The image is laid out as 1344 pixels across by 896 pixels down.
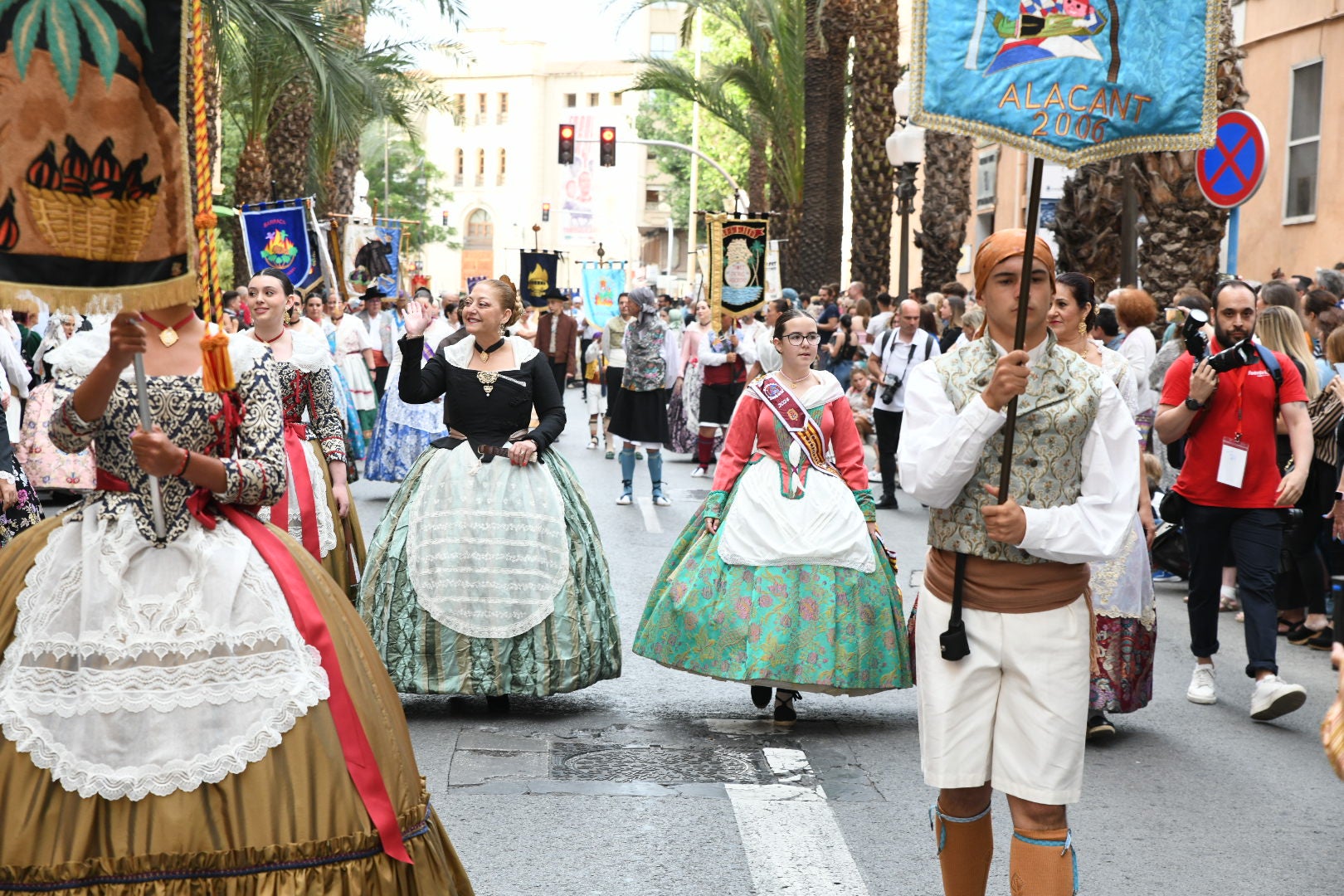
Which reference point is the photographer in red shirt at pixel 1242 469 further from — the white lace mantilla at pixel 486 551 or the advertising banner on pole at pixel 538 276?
the advertising banner on pole at pixel 538 276

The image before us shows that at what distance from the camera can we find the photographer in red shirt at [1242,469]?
7.50 meters

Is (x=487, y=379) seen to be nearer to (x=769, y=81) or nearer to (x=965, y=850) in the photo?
(x=965, y=850)

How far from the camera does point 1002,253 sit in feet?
14.5

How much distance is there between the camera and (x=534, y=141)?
10225cm

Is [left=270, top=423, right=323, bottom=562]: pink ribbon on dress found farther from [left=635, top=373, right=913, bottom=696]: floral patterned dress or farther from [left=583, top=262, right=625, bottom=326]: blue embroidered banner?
[left=583, top=262, right=625, bottom=326]: blue embroidered banner

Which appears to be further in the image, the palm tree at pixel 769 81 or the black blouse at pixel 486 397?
the palm tree at pixel 769 81

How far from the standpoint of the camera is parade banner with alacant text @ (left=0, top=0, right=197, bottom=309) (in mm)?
3686

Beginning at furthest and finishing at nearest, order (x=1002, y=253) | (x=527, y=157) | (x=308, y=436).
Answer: (x=527, y=157), (x=308, y=436), (x=1002, y=253)

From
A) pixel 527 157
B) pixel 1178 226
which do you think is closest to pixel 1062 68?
pixel 1178 226

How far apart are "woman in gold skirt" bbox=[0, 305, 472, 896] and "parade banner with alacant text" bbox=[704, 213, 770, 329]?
15.9 meters

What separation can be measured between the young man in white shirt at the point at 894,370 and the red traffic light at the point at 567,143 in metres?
21.0

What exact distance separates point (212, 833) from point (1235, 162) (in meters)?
9.20

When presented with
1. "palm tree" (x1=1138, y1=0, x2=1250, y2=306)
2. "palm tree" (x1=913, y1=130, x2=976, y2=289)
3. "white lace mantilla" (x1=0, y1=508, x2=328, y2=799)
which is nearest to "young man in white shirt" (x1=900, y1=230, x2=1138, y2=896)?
"white lace mantilla" (x1=0, y1=508, x2=328, y2=799)

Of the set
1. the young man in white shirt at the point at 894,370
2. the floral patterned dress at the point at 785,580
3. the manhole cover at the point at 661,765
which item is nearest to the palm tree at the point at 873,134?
the young man in white shirt at the point at 894,370
